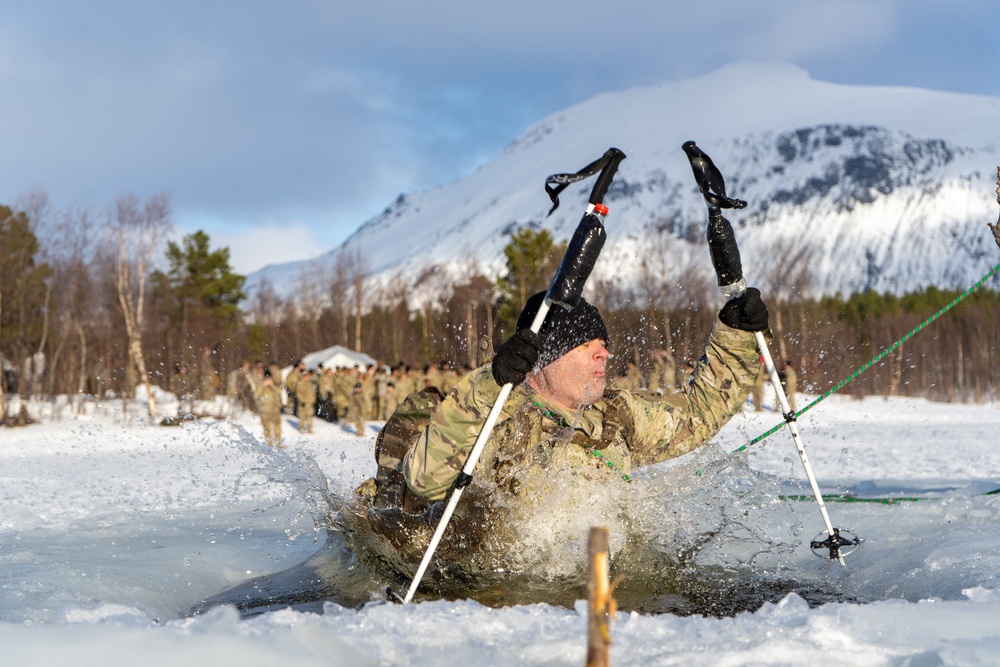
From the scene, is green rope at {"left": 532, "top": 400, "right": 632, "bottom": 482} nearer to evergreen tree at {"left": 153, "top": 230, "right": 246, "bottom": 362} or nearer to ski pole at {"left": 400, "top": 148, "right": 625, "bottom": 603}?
ski pole at {"left": 400, "top": 148, "right": 625, "bottom": 603}

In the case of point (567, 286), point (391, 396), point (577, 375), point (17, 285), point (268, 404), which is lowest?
point (391, 396)

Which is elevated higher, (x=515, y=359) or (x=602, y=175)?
(x=602, y=175)

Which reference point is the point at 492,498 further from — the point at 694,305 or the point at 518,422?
the point at 694,305

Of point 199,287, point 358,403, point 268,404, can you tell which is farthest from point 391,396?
point 199,287

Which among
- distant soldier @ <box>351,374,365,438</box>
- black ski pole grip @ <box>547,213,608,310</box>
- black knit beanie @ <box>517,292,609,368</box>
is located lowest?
distant soldier @ <box>351,374,365,438</box>

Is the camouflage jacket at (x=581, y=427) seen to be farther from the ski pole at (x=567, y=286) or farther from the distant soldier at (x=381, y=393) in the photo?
the distant soldier at (x=381, y=393)

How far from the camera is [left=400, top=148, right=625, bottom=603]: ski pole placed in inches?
135

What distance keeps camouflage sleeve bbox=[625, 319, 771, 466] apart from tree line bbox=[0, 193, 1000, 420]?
96cm

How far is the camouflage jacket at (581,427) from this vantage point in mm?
3570

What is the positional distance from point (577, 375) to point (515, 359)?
0.77 m

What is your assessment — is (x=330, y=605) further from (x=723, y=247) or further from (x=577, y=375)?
(x=723, y=247)

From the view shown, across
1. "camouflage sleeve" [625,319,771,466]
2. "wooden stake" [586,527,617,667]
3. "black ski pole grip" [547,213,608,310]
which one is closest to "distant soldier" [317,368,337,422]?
"camouflage sleeve" [625,319,771,466]

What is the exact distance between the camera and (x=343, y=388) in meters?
25.1

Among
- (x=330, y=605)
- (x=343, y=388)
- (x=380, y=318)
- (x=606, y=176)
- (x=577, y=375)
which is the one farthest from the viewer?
(x=380, y=318)
